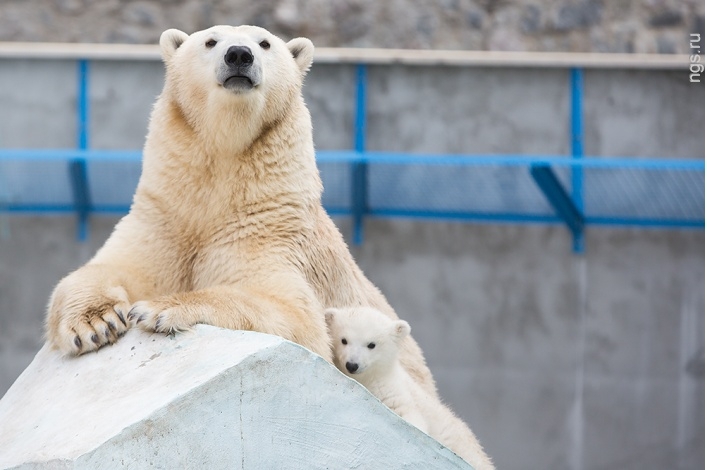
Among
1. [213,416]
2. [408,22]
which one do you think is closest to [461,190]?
[408,22]

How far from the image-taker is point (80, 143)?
8.03 m

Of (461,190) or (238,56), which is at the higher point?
(238,56)

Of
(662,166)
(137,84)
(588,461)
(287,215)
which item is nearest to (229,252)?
(287,215)

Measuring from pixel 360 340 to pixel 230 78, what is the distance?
972 mm

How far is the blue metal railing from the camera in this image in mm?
7547

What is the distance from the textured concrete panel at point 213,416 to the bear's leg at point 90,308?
0.25ft

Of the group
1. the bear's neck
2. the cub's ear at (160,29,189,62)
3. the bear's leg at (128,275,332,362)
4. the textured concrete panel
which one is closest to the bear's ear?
the bear's neck

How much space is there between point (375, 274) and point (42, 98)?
107 inches

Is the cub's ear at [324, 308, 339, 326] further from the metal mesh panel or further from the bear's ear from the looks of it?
the metal mesh panel

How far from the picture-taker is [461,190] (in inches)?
308

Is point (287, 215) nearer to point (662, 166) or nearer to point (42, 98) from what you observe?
point (662, 166)

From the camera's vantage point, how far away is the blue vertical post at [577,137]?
7.76m

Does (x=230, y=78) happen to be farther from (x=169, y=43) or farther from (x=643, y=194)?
(x=643, y=194)

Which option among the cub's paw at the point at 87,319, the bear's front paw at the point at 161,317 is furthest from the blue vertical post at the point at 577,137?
the bear's front paw at the point at 161,317
